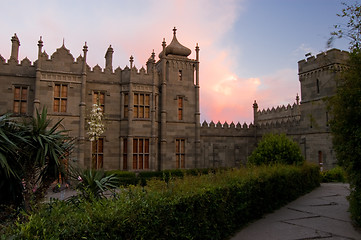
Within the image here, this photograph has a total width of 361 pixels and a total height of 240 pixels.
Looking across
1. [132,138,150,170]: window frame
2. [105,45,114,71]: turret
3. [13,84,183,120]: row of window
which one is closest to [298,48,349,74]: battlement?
[13,84,183,120]: row of window

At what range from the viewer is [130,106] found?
2173cm

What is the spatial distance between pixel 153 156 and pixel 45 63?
10.7 meters

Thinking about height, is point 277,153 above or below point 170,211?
above

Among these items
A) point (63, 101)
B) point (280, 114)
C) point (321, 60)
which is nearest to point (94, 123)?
point (63, 101)

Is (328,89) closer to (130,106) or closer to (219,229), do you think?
(130,106)

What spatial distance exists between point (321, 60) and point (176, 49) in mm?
12536

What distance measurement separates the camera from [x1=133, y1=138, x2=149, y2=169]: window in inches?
857

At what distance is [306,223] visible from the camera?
28.0 feet

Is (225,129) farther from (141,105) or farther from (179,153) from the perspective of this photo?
(141,105)

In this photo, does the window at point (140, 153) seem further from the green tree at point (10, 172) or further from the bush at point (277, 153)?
the green tree at point (10, 172)

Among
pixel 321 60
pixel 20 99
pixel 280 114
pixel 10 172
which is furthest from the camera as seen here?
pixel 280 114

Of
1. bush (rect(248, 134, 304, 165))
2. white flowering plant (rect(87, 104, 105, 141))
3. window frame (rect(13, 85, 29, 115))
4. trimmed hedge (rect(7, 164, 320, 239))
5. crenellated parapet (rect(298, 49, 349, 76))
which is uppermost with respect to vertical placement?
crenellated parapet (rect(298, 49, 349, 76))

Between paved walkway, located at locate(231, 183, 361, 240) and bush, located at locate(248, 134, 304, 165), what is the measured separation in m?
3.33

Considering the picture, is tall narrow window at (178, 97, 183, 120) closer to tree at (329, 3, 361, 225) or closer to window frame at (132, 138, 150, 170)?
window frame at (132, 138, 150, 170)
